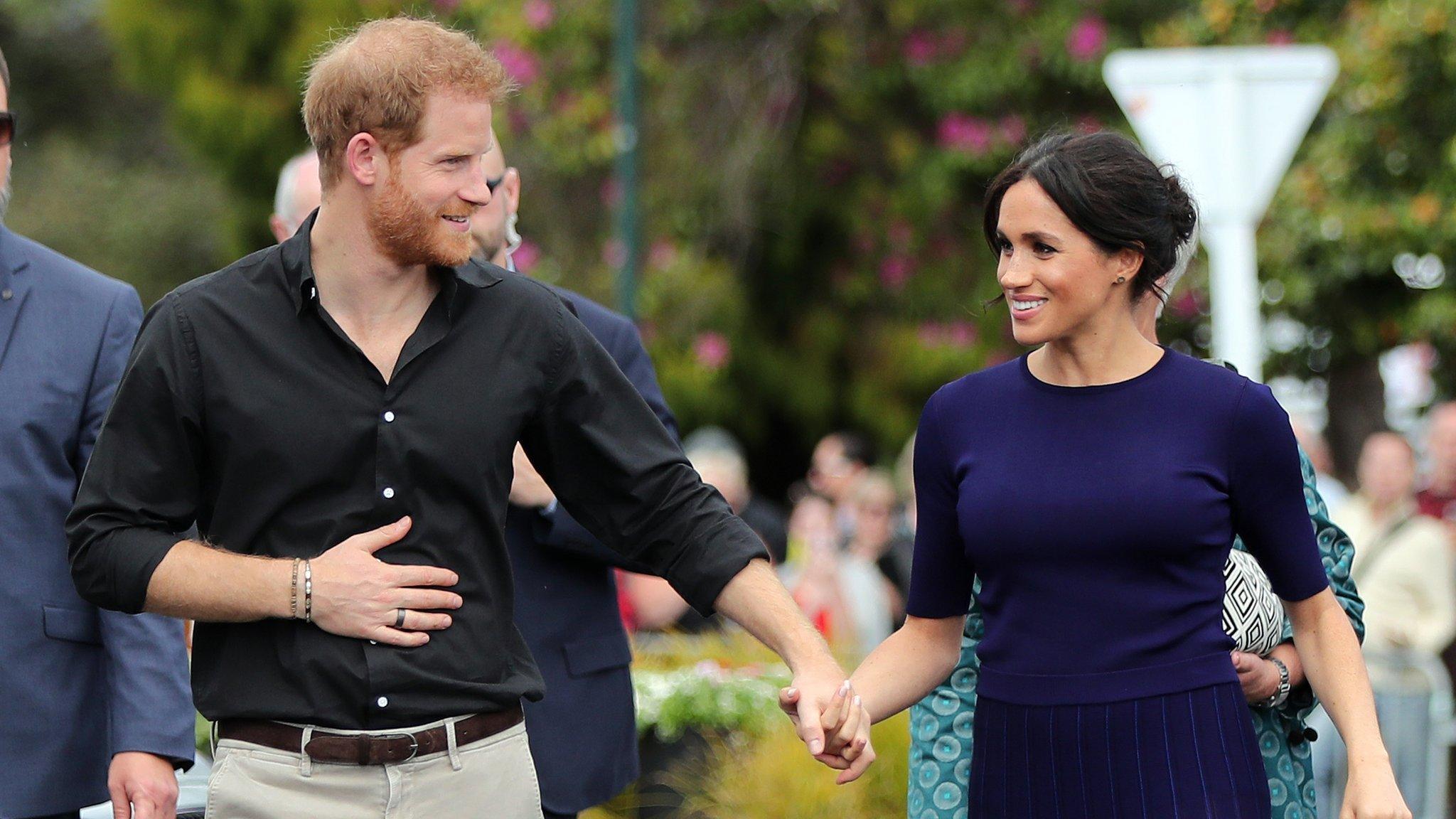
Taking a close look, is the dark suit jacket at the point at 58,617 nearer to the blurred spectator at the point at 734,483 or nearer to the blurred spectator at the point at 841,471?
the blurred spectator at the point at 734,483

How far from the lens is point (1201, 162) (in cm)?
696

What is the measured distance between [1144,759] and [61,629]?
198cm

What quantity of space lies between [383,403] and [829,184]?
40.6 ft

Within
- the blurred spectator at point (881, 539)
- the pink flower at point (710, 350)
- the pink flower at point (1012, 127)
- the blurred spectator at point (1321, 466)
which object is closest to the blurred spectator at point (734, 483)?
the blurred spectator at point (881, 539)

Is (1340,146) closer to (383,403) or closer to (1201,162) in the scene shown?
(1201,162)

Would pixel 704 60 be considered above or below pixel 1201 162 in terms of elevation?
above

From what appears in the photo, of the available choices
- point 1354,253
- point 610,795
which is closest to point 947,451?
point 610,795

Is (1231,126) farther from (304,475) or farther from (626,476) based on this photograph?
(304,475)

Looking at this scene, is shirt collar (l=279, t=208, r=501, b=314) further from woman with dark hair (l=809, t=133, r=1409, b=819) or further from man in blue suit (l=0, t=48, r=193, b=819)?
woman with dark hair (l=809, t=133, r=1409, b=819)

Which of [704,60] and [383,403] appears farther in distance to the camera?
[704,60]

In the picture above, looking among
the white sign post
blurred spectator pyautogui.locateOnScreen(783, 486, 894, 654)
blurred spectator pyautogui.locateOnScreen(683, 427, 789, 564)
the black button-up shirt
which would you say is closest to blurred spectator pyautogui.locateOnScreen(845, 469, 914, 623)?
blurred spectator pyautogui.locateOnScreen(783, 486, 894, 654)

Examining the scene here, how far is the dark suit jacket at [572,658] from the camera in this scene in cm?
374

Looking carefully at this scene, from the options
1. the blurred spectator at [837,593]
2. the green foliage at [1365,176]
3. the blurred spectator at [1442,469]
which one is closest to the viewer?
the blurred spectator at [1442,469]

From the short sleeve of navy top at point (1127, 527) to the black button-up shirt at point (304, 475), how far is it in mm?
867
